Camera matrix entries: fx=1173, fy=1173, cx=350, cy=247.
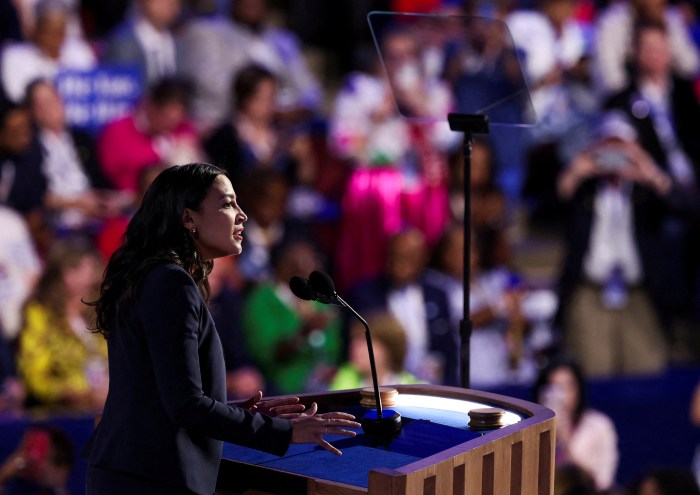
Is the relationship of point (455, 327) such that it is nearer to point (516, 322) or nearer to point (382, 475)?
point (516, 322)

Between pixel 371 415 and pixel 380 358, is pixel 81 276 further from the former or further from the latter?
pixel 371 415

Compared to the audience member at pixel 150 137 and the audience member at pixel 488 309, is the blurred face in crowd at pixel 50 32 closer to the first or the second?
the audience member at pixel 150 137

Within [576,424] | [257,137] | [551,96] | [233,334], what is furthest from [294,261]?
[551,96]

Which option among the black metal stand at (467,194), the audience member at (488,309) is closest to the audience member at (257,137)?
the audience member at (488,309)

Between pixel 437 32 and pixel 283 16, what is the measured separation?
95.8 inches

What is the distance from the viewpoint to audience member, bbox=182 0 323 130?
5449 mm

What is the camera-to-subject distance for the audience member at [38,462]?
4.47m

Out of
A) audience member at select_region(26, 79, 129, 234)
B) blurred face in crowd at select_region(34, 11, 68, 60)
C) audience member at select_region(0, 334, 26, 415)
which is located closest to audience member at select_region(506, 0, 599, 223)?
audience member at select_region(26, 79, 129, 234)

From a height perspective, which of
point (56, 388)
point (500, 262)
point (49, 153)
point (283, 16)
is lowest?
point (56, 388)

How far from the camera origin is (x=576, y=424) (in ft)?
18.1

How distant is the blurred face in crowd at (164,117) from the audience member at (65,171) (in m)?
0.31

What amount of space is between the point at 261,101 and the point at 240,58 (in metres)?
0.25

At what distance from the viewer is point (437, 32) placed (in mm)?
3814

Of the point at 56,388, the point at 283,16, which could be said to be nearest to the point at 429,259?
the point at 283,16
